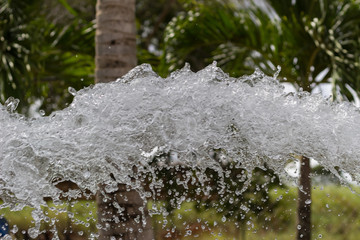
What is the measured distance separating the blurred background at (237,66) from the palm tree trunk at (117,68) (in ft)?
1.35

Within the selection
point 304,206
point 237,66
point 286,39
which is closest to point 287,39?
point 286,39

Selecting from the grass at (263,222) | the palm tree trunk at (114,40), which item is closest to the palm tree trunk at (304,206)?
the grass at (263,222)

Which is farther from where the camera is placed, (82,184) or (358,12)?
(358,12)

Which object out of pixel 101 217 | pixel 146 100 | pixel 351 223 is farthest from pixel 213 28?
pixel 146 100

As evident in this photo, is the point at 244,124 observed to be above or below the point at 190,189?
above

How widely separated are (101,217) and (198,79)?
1214 millimetres

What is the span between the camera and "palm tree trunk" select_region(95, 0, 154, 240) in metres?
3.39

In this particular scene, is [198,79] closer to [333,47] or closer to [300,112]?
[300,112]

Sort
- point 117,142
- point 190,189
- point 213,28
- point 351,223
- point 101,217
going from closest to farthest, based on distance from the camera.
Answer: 1. point 117,142
2. point 101,217
3. point 190,189
4. point 351,223
5. point 213,28

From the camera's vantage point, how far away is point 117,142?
8.09 feet

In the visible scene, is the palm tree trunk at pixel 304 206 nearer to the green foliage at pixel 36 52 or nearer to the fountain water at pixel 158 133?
the fountain water at pixel 158 133

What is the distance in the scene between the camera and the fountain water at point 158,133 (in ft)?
7.95

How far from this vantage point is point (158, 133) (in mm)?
2545

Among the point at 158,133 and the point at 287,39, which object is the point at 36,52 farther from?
the point at 158,133
